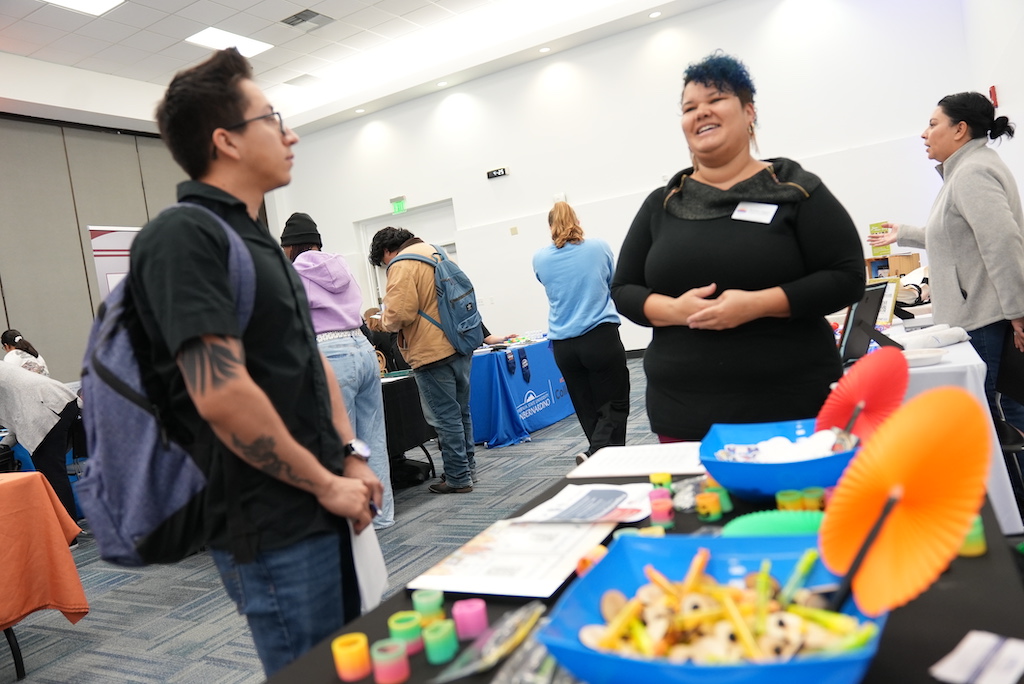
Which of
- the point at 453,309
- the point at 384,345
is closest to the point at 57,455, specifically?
the point at 384,345

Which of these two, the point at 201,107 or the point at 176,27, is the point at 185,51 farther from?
the point at 201,107

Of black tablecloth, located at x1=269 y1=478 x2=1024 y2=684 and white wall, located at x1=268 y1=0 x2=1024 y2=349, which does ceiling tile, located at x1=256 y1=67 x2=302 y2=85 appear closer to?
white wall, located at x1=268 y1=0 x2=1024 y2=349

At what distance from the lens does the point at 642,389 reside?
244 inches

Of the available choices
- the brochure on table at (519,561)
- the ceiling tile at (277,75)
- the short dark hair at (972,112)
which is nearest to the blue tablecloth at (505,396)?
the short dark hair at (972,112)

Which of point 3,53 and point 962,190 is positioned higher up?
point 3,53

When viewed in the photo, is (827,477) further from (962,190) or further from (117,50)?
(117,50)

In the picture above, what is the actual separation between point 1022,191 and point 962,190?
6.81 ft

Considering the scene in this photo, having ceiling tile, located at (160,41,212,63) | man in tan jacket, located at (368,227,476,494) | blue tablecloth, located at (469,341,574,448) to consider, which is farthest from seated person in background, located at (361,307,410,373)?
Answer: ceiling tile, located at (160,41,212,63)

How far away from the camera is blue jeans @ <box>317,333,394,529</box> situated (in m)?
2.93

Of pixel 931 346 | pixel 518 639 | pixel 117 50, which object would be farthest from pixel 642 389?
pixel 117 50

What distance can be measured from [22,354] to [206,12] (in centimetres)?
342

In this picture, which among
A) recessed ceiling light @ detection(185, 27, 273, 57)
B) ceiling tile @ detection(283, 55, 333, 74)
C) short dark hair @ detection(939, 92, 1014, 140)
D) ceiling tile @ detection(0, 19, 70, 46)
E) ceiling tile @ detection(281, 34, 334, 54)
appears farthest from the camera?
ceiling tile @ detection(283, 55, 333, 74)

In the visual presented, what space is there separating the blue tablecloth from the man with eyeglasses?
3.63 metres

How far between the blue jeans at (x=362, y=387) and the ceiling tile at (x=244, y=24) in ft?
16.6
